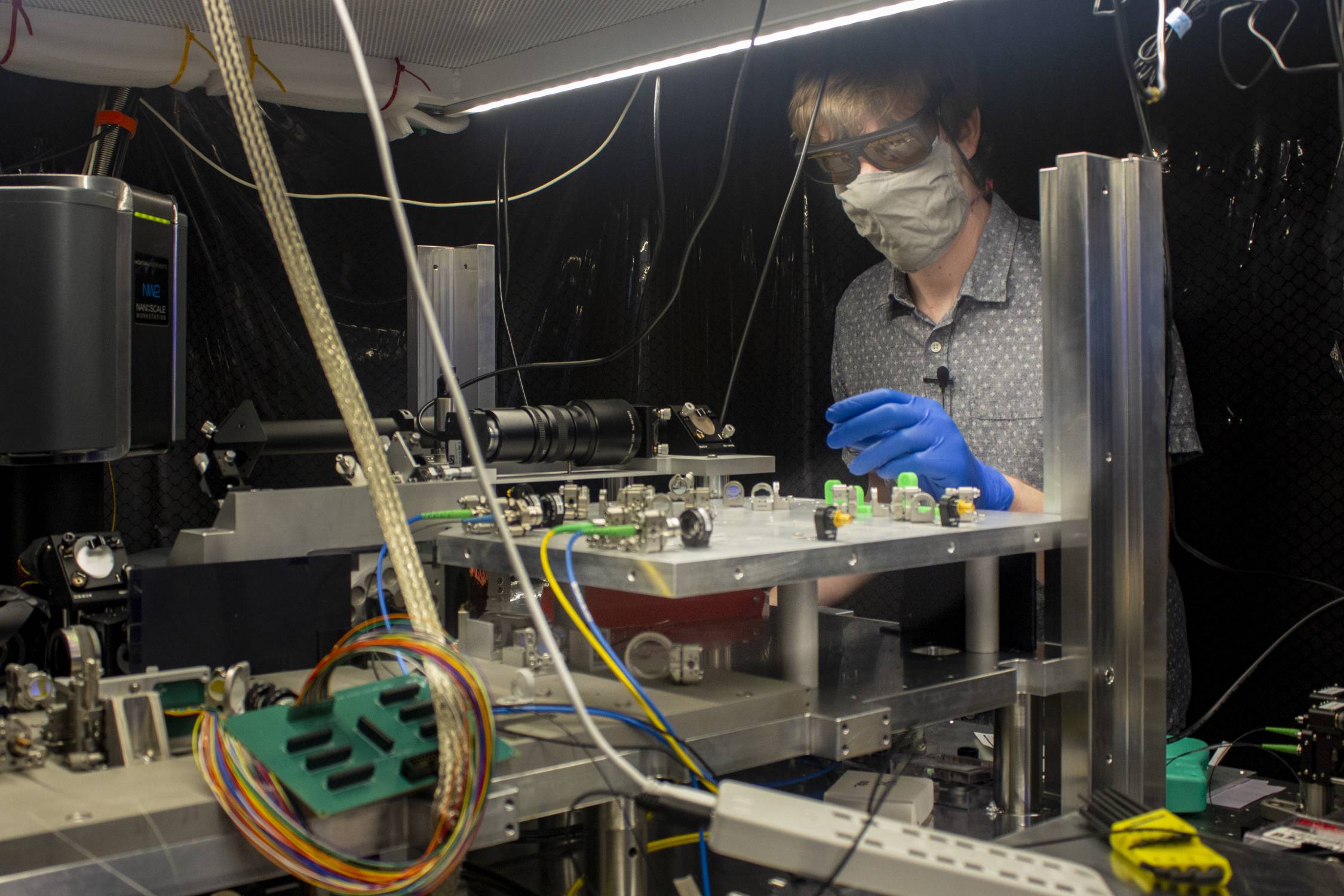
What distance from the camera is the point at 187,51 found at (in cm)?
192

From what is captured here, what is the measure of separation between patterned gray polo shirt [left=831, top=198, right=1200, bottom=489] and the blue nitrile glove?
0.58 m

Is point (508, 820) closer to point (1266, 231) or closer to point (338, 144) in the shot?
A: point (1266, 231)

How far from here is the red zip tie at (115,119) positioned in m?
2.15

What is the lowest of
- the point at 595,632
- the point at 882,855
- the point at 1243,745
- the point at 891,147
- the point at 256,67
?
the point at 1243,745

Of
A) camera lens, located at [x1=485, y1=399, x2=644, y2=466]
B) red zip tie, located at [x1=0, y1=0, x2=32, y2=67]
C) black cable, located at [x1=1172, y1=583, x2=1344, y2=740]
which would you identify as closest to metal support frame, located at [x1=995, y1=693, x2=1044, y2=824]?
camera lens, located at [x1=485, y1=399, x2=644, y2=466]

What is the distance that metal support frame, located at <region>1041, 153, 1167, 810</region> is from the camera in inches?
43.6

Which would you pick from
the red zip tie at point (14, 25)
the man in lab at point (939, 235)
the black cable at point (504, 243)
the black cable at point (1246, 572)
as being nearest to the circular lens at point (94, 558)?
the red zip tie at point (14, 25)

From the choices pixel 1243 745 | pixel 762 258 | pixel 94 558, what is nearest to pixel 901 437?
pixel 1243 745

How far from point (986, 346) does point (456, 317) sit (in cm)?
106

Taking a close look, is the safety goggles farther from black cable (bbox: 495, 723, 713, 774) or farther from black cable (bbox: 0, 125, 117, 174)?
black cable (bbox: 495, 723, 713, 774)

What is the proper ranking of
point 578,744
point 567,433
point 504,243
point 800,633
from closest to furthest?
point 578,744 → point 800,633 → point 567,433 → point 504,243

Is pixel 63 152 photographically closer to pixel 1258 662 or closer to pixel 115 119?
pixel 115 119

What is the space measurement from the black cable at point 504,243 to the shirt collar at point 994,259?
1193mm

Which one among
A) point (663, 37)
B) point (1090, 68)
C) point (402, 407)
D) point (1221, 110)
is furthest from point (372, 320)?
point (1221, 110)
